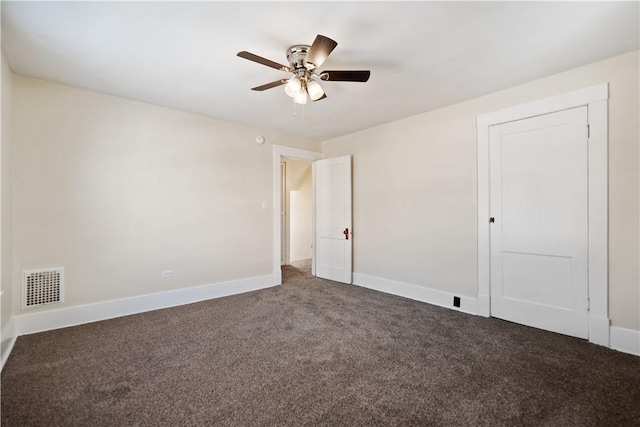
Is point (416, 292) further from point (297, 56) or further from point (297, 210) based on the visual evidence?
point (297, 210)

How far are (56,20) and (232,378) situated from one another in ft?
8.96

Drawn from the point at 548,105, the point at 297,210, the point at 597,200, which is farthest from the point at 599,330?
the point at 297,210

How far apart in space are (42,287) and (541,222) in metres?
4.95

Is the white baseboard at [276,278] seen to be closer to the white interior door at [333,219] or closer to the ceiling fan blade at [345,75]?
the white interior door at [333,219]

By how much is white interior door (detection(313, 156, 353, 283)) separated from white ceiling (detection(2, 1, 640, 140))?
1.70 metres

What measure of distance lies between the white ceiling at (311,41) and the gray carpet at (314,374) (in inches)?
96.7

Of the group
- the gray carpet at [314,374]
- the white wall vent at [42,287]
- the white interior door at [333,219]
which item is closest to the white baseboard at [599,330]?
the gray carpet at [314,374]

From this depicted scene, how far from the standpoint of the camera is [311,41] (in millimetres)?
2098

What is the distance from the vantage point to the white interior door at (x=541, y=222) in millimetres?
2486

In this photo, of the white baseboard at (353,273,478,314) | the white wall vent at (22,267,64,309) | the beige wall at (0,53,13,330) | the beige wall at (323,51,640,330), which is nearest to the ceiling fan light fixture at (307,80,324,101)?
the beige wall at (323,51,640,330)

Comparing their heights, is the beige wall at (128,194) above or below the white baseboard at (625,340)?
above

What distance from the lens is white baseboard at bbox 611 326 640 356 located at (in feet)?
7.21

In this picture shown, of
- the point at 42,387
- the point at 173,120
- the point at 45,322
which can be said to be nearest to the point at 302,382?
the point at 42,387

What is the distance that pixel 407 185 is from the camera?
3.79 metres
